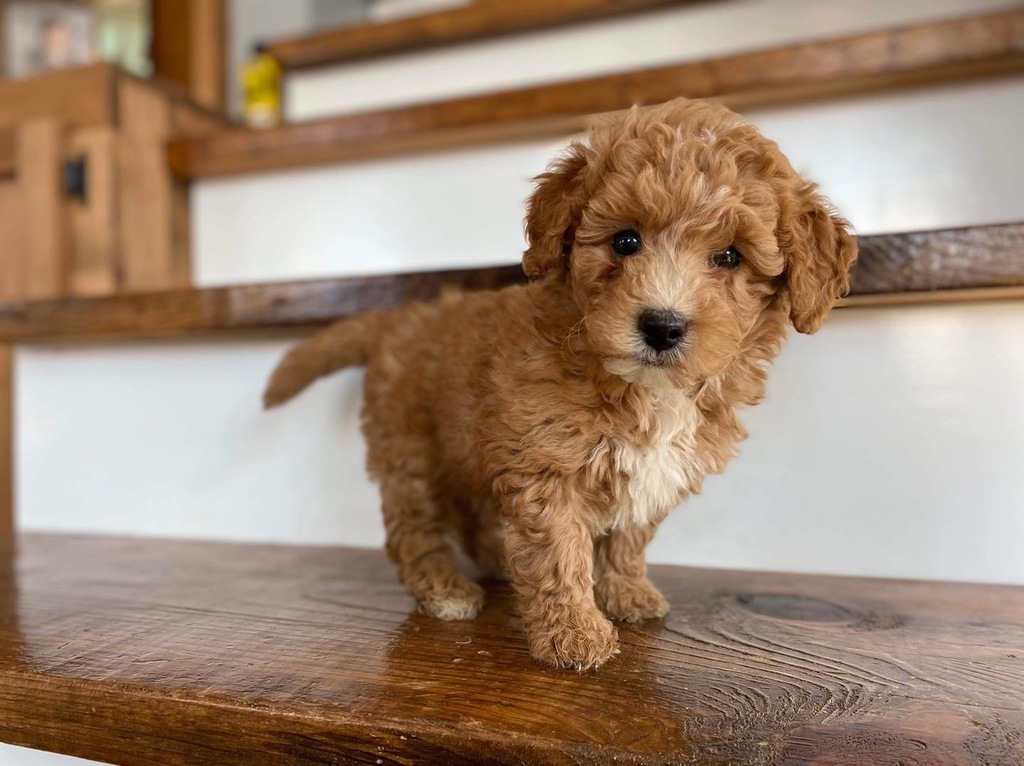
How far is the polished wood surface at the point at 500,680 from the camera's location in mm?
835

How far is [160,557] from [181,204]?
1101mm

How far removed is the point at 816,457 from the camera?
154cm

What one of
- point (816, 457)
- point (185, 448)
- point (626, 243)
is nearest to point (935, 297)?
point (816, 457)

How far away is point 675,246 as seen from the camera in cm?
97

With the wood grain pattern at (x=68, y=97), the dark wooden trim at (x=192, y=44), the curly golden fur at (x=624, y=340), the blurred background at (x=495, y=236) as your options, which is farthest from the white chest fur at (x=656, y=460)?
the dark wooden trim at (x=192, y=44)

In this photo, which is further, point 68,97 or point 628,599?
point 68,97

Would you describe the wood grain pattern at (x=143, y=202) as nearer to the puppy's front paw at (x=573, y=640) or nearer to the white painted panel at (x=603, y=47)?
the white painted panel at (x=603, y=47)

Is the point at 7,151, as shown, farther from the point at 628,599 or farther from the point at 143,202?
the point at 628,599

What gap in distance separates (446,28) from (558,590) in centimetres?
200

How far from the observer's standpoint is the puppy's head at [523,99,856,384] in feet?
3.07

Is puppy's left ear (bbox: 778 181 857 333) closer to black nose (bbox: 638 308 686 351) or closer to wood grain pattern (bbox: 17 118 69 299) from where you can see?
black nose (bbox: 638 308 686 351)

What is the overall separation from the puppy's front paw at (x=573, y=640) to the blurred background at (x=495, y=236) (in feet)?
2.05

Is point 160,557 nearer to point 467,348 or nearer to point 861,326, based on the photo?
point 467,348

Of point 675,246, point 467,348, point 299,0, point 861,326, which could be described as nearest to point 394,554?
point 467,348
